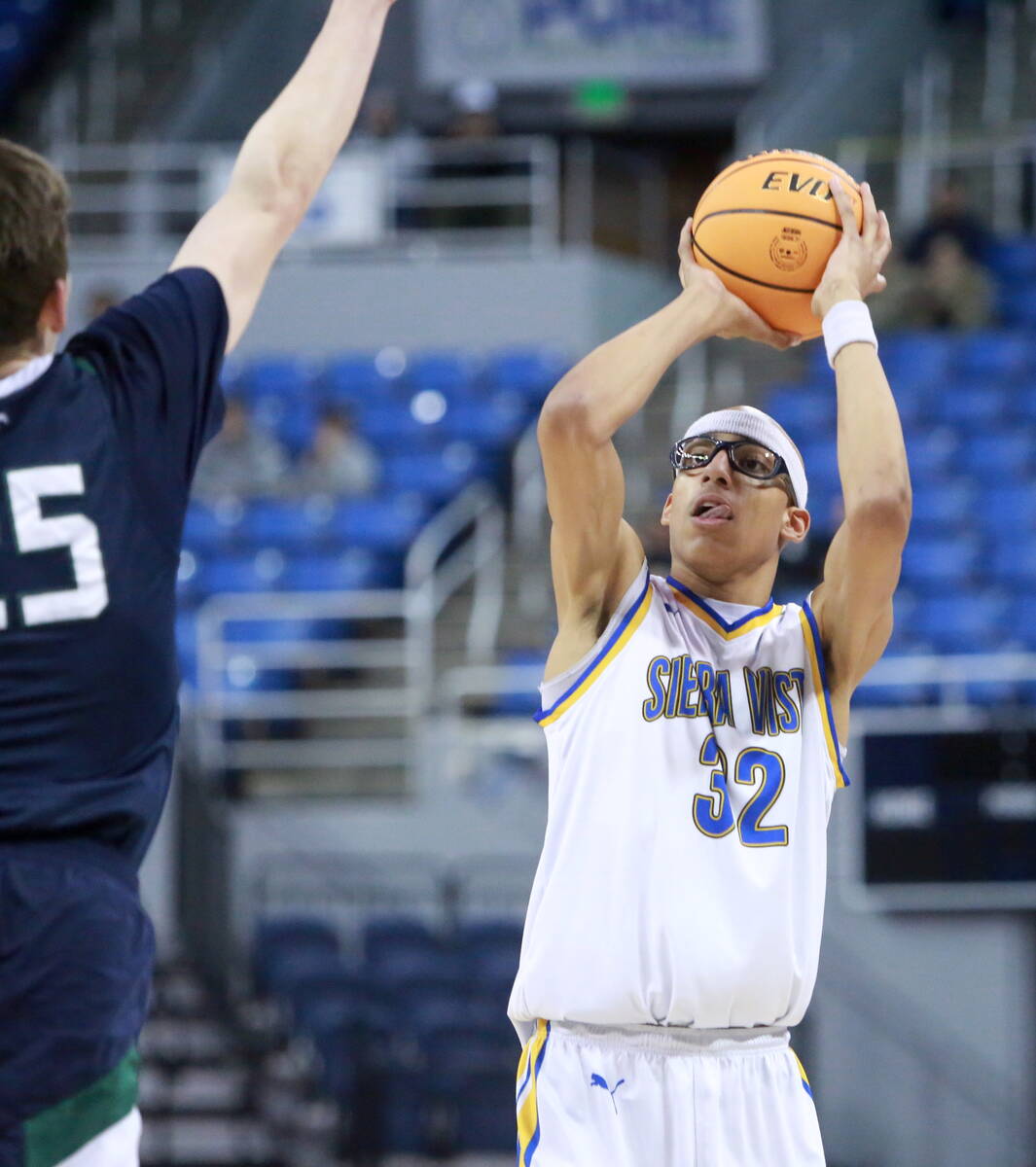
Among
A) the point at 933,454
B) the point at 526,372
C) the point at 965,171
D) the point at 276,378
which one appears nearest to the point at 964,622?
the point at 933,454

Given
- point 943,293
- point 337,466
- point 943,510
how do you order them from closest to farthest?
point 943,510 → point 337,466 → point 943,293

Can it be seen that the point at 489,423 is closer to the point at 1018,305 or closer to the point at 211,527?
the point at 211,527

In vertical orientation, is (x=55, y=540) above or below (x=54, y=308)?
below

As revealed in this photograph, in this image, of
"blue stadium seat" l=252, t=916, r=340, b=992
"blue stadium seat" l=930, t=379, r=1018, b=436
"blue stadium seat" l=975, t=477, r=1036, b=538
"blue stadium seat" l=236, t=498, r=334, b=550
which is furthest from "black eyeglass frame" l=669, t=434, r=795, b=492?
"blue stadium seat" l=930, t=379, r=1018, b=436

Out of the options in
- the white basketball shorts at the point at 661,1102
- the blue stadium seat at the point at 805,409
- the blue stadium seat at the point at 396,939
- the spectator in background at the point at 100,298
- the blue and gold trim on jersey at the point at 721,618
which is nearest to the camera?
the white basketball shorts at the point at 661,1102

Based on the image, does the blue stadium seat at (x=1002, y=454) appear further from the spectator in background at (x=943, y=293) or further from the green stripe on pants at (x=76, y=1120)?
the green stripe on pants at (x=76, y=1120)

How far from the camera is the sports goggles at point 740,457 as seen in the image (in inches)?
155

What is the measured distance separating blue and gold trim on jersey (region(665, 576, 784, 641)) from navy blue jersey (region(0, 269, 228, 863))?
150 centimetres

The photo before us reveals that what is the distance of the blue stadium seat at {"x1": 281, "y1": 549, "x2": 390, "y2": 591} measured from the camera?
12.3m

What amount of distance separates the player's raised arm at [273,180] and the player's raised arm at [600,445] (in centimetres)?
81

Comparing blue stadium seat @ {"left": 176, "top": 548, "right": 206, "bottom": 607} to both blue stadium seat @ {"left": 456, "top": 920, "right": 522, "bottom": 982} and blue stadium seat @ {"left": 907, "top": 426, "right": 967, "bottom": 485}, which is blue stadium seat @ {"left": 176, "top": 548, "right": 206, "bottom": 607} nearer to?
blue stadium seat @ {"left": 456, "top": 920, "right": 522, "bottom": 982}

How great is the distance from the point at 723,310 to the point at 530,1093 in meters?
1.60

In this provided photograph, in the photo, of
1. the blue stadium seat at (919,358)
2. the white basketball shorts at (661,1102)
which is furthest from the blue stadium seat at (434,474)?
the white basketball shorts at (661,1102)

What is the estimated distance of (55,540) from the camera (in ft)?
8.63
